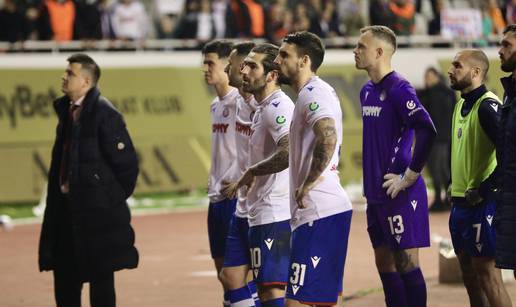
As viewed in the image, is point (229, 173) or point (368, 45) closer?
point (368, 45)

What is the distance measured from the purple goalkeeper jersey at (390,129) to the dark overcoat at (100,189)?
1.91 meters

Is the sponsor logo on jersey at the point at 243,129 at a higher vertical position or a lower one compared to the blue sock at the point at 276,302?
higher

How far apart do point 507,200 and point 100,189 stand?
134 inches

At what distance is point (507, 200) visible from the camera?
8.02 meters

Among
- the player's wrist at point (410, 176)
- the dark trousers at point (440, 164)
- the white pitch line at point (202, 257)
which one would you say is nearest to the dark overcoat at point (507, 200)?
the player's wrist at point (410, 176)

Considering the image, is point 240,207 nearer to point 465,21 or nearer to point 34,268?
point 34,268

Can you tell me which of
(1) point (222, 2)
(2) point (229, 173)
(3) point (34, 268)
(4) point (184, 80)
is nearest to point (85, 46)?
(4) point (184, 80)

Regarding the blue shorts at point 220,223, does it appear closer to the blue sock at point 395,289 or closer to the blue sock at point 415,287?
the blue sock at point 395,289

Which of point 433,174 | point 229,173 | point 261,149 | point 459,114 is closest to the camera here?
point 261,149

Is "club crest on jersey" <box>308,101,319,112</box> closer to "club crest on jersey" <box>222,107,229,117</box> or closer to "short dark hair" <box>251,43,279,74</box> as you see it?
"short dark hair" <box>251,43,279,74</box>

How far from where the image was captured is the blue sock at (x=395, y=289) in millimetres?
9609

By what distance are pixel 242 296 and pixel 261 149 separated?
1265 mm

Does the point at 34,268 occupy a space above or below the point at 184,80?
below

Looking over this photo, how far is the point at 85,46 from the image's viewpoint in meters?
23.8
